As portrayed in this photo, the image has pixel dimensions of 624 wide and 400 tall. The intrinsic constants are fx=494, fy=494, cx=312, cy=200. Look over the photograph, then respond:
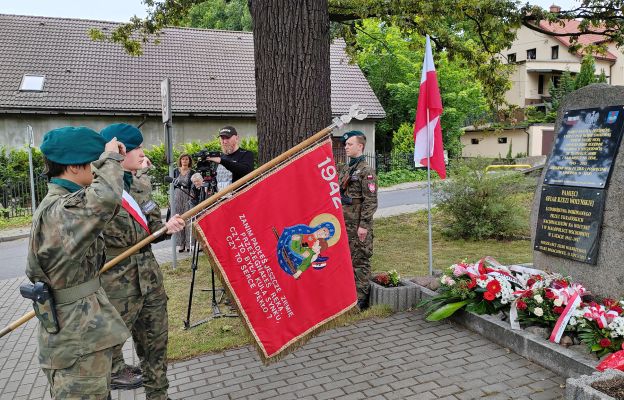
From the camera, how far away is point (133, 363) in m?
4.61

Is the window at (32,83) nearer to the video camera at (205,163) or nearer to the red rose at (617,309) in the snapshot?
the video camera at (205,163)

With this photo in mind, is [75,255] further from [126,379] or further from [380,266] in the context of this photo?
[380,266]

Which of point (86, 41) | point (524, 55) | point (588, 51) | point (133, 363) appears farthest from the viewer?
point (524, 55)

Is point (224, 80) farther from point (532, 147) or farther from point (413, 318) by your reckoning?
point (532, 147)

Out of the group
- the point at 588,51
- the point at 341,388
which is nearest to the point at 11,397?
the point at 341,388

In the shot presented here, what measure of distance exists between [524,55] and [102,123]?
3958cm

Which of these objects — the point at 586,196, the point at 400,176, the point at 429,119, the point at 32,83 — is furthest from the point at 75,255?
the point at 400,176

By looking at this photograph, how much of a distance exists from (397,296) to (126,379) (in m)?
2.96

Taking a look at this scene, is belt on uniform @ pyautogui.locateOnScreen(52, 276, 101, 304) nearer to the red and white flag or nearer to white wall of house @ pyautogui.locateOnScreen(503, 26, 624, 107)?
the red and white flag

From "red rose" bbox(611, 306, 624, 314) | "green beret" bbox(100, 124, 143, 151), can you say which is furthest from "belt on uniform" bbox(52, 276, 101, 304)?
"red rose" bbox(611, 306, 624, 314)

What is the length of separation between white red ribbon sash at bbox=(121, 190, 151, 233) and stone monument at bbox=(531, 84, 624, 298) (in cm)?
427

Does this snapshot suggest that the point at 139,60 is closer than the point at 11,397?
No

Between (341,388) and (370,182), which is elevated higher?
(370,182)

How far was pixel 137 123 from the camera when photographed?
815 inches
